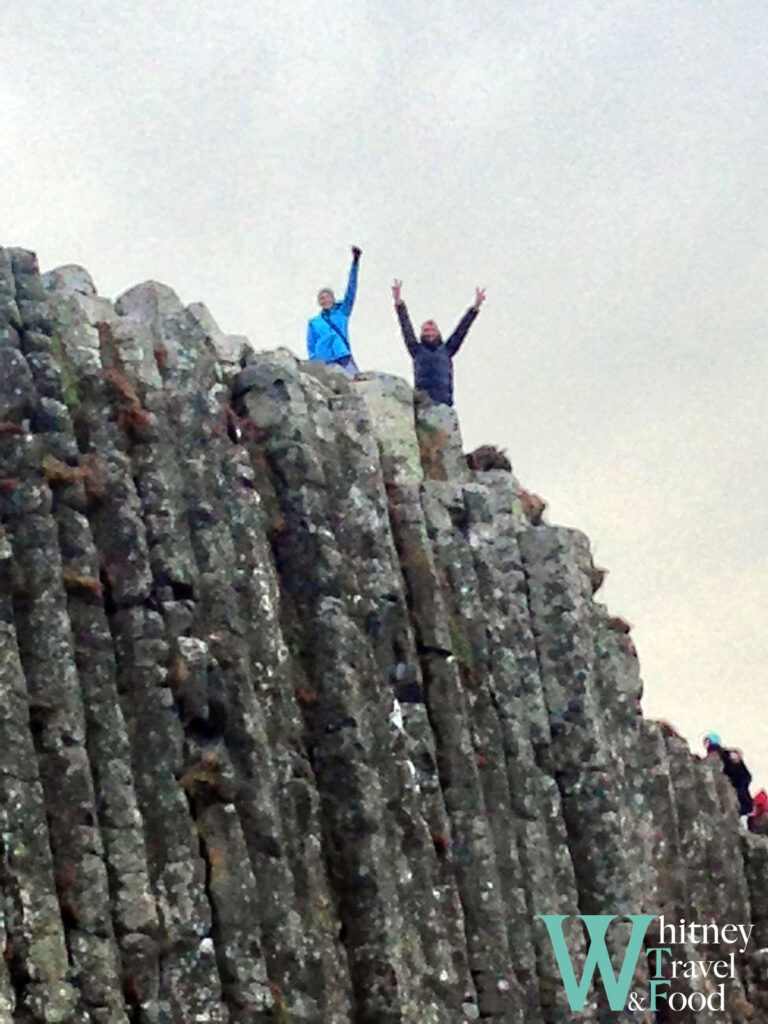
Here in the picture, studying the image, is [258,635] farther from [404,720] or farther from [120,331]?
[120,331]

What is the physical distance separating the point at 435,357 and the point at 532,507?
150 inches

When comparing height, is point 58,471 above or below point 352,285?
below

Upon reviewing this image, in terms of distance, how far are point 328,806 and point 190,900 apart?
3907 mm

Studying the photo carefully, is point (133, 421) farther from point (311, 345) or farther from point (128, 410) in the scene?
point (311, 345)

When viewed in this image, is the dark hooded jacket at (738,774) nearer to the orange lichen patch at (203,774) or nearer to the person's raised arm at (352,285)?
the person's raised arm at (352,285)

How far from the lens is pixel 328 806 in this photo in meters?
26.9

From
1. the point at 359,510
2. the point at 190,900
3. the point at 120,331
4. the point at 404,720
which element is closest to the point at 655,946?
the point at 404,720

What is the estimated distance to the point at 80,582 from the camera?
79.8 ft

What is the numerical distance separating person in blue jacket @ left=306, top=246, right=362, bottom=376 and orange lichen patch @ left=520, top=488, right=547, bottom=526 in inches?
183

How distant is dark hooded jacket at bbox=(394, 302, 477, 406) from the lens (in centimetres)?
3772

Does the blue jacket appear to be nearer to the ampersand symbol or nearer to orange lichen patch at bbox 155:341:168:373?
orange lichen patch at bbox 155:341:168:373

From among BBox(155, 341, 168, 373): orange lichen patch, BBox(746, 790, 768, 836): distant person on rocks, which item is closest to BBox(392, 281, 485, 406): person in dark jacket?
BBox(155, 341, 168, 373): orange lichen patch

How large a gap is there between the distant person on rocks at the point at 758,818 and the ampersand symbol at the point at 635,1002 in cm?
1138

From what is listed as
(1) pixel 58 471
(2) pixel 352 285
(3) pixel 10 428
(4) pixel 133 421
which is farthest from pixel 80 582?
(2) pixel 352 285
